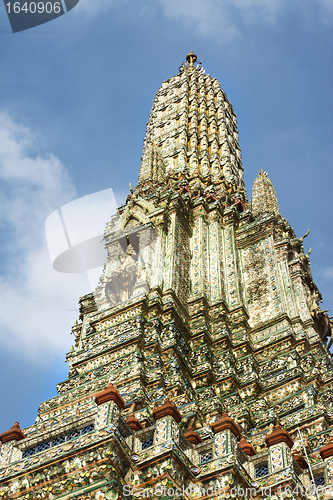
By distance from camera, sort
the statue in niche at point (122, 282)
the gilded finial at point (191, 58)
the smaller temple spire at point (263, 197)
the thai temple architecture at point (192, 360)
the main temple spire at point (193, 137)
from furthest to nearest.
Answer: the gilded finial at point (191, 58)
the main temple spire at point (193, 137)
the smaller temple spire at point (263, 197)
the statue in niche at point (122, 282)
the thai temple architecture at point (192, 360)

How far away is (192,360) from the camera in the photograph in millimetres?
15727

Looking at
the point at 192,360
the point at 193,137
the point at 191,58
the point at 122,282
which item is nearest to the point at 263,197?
the point at 193,137

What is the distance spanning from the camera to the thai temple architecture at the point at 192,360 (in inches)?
366

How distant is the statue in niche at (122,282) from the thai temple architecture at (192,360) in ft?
0.12

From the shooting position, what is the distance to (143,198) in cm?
2212

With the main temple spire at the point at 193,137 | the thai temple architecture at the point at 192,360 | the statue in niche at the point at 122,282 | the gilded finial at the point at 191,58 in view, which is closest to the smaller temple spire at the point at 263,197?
the thai temple architecture at the point at 192,360

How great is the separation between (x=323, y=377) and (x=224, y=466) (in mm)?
8045

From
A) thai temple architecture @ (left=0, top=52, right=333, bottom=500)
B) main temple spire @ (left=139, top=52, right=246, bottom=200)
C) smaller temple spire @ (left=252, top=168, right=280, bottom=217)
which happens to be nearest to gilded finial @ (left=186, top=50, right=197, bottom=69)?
main temple spire @ (left=139, top=52, right=246, bottom=200)

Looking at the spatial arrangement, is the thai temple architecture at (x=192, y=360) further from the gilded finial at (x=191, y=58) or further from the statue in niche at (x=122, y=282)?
the gilded finial at (x=191, y=58)

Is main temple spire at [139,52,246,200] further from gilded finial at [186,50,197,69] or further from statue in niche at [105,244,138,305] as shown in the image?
statue in niche at [105,244,138,305]

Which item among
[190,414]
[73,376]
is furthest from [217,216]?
[190,414]

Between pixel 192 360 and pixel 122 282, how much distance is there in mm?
3477

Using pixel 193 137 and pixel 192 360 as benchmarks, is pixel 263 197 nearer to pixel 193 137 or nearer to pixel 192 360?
pixel 193 137

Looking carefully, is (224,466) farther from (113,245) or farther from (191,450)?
(113,245)
